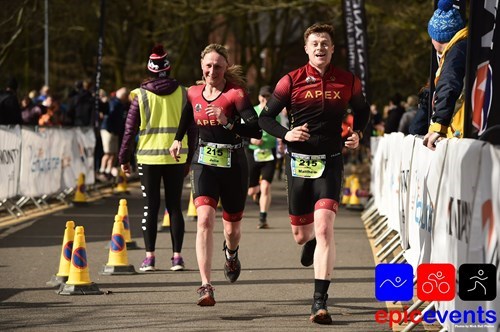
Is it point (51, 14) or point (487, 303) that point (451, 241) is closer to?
point (487, 303)

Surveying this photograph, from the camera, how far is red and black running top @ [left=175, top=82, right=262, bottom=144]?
→ 10898mm

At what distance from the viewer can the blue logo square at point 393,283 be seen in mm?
7672

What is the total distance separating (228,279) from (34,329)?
2.58 m

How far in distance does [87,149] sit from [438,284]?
58.7 ft

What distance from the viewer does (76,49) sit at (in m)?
56.5

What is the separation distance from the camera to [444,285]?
7.71 metres

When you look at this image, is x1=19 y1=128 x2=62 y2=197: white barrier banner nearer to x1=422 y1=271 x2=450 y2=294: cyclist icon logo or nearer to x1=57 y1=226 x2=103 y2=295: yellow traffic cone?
x1=57 y1=226 x2=103 y2=295: yellow traffic cone

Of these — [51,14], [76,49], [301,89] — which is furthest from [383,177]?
[76,49]

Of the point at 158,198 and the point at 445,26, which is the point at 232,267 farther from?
the point at 445,26

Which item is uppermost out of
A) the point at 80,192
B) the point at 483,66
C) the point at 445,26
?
the point at 445,26

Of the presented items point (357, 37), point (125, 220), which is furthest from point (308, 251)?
point (357, 37)

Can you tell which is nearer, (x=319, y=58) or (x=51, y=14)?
(x=319, y=58)

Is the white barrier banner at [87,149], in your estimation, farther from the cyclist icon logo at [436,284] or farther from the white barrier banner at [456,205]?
the cyclist icon logo at [436,284]

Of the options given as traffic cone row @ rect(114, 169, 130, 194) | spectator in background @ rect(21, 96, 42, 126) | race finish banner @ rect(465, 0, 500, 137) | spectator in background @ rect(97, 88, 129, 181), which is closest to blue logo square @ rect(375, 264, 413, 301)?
race finish banner @ rect(465, 0, 500, 137)
